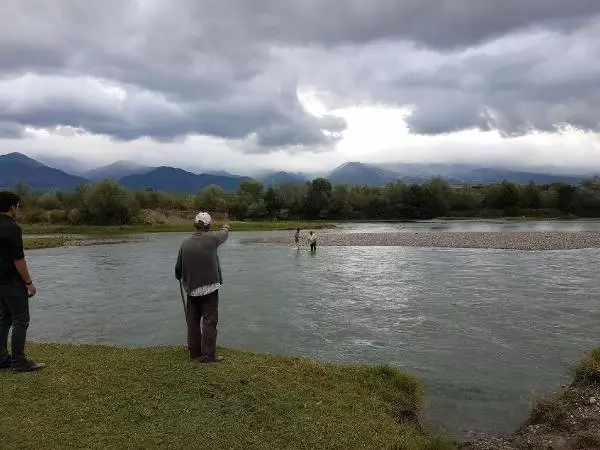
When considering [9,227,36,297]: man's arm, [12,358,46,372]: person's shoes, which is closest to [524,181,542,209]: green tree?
[12,358,46,372]: person's shoes

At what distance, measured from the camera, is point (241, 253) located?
5619cm

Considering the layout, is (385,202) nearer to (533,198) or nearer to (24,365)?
(533,198)

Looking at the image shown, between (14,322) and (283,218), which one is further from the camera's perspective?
(283,218)

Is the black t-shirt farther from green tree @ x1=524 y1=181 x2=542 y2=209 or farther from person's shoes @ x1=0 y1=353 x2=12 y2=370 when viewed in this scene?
green tree @ x1=524 y1=181 x2=542 y2=209

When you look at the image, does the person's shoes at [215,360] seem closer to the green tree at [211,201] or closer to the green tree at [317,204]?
the green tree at [211,201]

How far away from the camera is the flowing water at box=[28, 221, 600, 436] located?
14.4 m

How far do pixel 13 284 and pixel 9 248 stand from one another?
0.77 m

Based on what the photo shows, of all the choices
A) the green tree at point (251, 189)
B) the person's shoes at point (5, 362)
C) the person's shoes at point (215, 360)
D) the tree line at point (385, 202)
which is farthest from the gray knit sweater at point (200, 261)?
the green tree at point (251, 189)

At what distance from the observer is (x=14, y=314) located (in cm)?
1043

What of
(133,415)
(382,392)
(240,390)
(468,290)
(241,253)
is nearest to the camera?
(133,415)

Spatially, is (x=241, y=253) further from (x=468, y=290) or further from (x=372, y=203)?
(x=372, y=203)

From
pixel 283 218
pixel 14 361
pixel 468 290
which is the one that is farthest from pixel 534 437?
pixel 283 218

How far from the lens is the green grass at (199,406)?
27.0 ft

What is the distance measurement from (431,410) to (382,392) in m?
1.35
